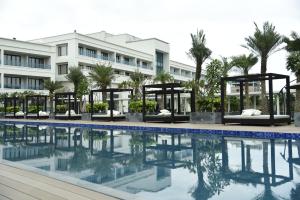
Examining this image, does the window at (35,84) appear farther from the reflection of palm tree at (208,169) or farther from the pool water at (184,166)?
the reflection of palm tree at (208,169)

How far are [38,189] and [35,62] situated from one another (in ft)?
135

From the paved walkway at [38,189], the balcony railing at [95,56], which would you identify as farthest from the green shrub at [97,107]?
the paved walkway at [38,189]

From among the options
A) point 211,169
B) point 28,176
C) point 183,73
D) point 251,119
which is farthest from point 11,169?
point 183,73

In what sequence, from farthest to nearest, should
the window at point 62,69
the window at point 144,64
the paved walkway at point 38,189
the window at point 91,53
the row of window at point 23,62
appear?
1. the window at point 144,64
2. the window at point 91,53
3. the window at point 62,69
4. the row of window at point 23,62
5. the paved walkway at point 38,189

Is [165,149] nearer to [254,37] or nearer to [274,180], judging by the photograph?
[274,180]

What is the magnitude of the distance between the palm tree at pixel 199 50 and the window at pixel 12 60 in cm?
2381

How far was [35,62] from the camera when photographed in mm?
42781

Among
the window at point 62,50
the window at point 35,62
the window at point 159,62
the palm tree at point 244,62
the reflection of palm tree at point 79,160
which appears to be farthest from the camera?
the window at point 159,62

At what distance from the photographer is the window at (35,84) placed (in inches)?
1636

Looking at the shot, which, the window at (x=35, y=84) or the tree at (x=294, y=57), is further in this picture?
the window at (x=35, y=84)

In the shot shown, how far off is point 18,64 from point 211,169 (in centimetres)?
3757

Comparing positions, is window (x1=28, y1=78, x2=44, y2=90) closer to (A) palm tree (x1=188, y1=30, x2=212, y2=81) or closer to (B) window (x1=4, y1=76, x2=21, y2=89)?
(B) window (x1=4, y1=76, x2=21, y2=89)

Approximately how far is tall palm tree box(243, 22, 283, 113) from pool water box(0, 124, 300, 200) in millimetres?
12337

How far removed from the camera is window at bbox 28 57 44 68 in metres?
41.2
